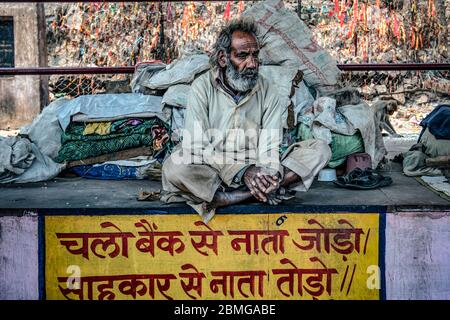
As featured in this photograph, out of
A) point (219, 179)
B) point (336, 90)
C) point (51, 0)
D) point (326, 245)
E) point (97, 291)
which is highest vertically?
point (51, 0)

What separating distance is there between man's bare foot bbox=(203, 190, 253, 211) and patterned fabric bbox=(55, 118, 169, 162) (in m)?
1.03

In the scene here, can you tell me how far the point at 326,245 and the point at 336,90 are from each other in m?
1.45

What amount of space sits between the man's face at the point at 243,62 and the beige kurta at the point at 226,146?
10 centimetres

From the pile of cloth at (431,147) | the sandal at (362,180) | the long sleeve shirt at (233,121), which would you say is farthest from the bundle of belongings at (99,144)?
the pile of cloth at (431,147)

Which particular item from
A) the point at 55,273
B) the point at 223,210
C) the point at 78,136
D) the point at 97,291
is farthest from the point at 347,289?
the point at 78,136

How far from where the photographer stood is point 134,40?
1006 centimetres

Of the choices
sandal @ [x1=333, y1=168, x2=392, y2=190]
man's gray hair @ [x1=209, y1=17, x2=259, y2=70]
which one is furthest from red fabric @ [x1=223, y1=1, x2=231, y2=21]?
man's gray hair @ [x1=209, y1=17, x2=259, y2=70]

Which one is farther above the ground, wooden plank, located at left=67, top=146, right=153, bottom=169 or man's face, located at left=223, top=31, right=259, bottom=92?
man's face, located at left=223, top=31, right=259, bottom=92

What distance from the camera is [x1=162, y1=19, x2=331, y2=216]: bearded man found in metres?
3.54

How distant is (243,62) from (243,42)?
110mm

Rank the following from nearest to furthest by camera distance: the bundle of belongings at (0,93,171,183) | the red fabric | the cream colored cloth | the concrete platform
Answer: the cream colored cloth, the concrete platform, the bundle of belongings at (0,93,171,183), the red fabric

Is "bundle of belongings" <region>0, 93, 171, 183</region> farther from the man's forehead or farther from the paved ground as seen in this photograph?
the man's forehead

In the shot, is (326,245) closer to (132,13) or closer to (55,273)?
(55,273)

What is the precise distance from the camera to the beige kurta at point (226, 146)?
3.56 meters
